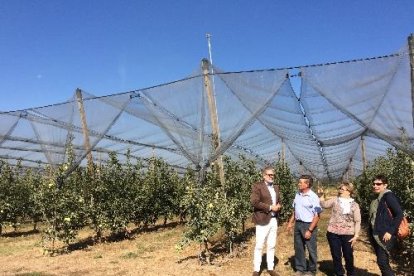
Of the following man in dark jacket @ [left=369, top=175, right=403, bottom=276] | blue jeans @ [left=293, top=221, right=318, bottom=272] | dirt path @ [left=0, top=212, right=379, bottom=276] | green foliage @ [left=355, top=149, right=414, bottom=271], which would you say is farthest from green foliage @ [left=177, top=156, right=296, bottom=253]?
man in dark jacket @ [left=369, top=175, right=403, bottom=276]

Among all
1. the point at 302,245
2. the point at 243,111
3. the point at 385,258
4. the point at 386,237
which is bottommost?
the point at 385,258

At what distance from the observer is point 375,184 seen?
6.31 m

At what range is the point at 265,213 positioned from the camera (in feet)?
23.6

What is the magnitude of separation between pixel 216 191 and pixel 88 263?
3232 millimetres

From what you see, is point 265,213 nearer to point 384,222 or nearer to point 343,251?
point 343,251

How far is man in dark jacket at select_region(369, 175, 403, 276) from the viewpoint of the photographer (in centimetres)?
605

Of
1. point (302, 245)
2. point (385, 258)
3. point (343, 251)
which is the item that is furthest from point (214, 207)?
point (385, 258)

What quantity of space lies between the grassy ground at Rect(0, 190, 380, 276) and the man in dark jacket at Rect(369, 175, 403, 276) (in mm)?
1636

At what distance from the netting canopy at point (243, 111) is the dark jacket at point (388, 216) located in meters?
2.44

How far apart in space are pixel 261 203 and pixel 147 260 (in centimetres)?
378

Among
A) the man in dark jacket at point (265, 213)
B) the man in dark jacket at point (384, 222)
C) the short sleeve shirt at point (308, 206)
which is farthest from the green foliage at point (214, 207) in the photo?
the man in dark jacket at point (384, 222)

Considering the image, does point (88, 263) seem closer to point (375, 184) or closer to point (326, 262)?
point (326, 262)

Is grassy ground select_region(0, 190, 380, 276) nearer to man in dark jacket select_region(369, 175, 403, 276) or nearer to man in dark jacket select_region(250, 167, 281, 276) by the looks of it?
man in dark jacket select_region(250, 167, 281, 276)

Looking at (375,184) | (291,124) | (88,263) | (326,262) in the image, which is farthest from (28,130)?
(375,184)
